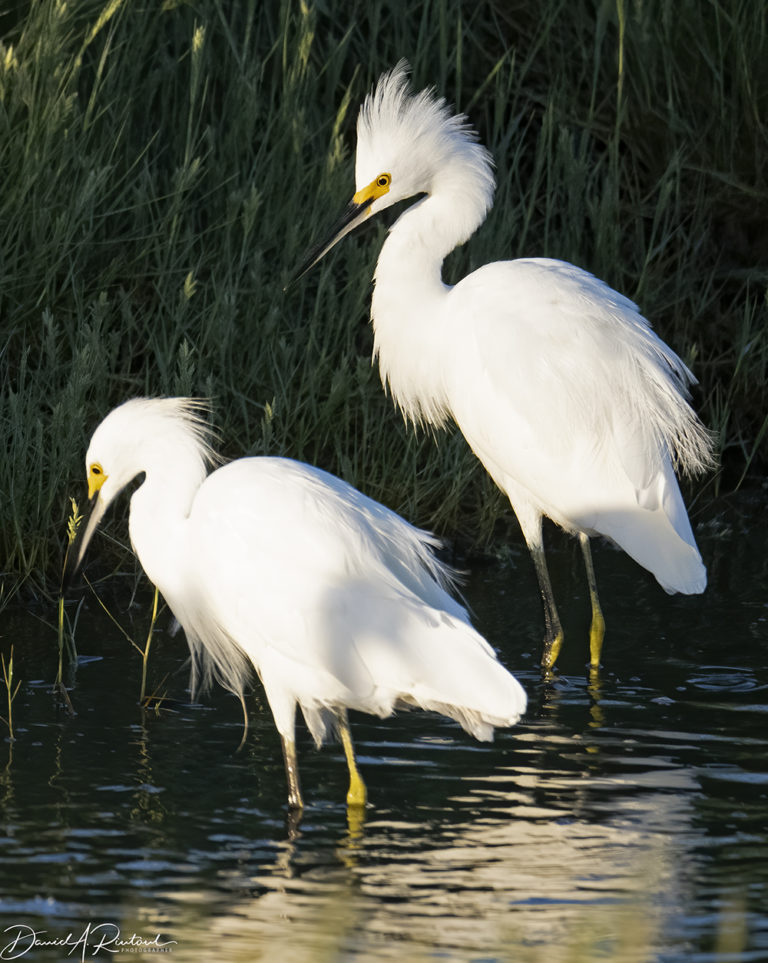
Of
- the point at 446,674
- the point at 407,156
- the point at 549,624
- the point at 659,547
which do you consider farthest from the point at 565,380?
the point at 446,674

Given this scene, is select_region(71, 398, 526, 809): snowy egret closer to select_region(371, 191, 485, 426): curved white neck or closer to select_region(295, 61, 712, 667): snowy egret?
select_region(295, 61, 712, 667): snowy egret

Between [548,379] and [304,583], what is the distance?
5.52 feet

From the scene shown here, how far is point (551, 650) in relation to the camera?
5.49 meters

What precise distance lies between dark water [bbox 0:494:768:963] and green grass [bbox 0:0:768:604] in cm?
103

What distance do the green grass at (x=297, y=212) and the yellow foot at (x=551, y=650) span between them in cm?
96

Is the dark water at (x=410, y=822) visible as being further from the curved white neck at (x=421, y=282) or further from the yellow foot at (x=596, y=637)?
the curved white neck at (x=421, y=282)

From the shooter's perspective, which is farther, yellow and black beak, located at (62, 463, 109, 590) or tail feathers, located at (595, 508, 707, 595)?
tail feathers, located at (595, 508, 707, 595)

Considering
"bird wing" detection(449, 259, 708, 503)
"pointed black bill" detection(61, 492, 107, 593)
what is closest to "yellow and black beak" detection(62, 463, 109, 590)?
"pointed black bill" detection(61, 492, 107, 593)

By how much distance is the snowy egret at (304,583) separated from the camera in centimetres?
398

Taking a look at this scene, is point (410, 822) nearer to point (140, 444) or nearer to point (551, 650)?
point (140, 444)

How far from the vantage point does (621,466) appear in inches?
215

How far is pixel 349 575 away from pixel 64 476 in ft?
6.80

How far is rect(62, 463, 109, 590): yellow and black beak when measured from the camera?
4512 mm

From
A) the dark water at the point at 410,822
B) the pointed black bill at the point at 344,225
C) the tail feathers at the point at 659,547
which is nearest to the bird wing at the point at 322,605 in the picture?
the dark water at the point at 410,822
